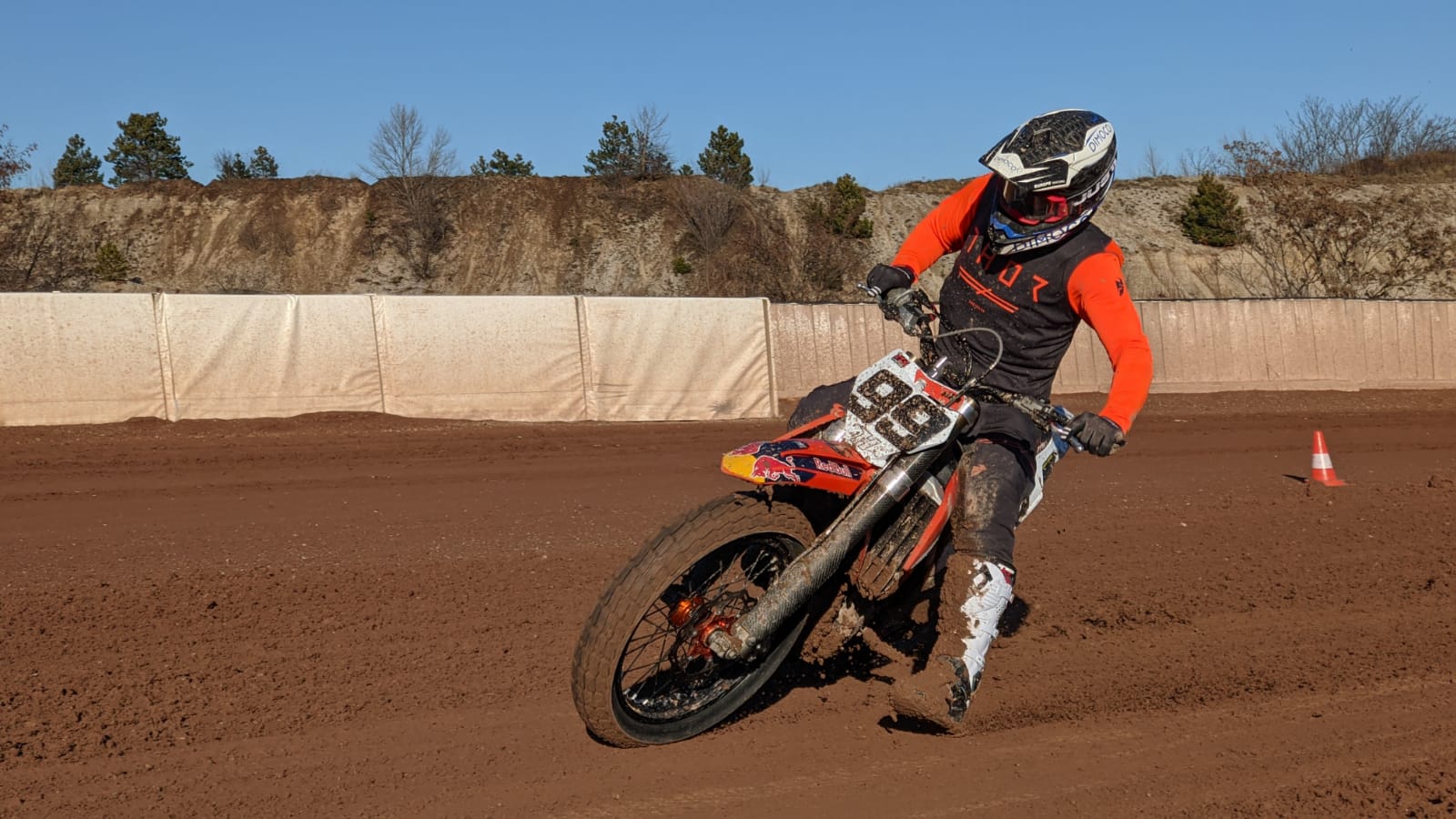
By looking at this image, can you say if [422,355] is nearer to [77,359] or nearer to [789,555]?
[77,359]

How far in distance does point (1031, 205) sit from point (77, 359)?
48.7ft

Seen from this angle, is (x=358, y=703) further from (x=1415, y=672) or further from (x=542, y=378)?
(x=542, y=378)

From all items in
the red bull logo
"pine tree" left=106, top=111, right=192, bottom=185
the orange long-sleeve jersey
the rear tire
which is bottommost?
the rear tire

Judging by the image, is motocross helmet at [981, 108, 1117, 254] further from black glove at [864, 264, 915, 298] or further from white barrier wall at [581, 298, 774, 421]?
white barrier wall at [581, 298, 774, 421]

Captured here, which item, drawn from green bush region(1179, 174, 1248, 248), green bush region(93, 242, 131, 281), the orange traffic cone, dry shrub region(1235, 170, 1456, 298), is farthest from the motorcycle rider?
green bush region(1179, 174, 1248, 248)

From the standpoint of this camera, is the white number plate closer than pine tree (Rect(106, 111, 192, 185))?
Yes

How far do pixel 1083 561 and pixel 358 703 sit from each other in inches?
192

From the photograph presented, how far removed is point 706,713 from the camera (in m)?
4.51

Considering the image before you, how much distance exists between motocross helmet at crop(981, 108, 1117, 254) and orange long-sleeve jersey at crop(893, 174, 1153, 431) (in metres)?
0.12

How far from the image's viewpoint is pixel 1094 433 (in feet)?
13.5

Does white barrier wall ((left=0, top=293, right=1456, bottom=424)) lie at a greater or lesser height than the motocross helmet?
lesser

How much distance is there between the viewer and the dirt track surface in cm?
402

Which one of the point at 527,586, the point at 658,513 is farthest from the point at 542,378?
the point at 527,586

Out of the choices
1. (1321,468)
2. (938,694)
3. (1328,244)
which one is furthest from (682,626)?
(1328,244)
